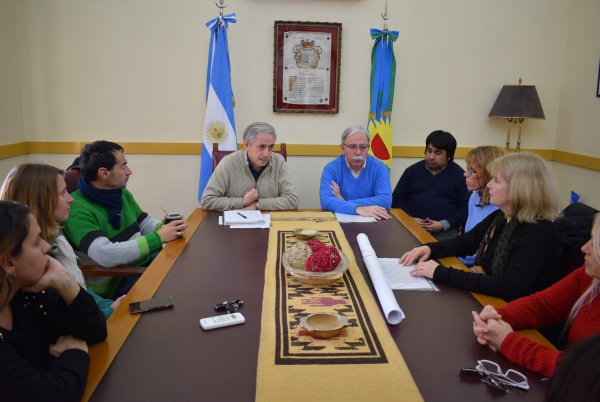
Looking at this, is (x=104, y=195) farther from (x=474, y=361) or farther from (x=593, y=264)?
(x=593, y=264)

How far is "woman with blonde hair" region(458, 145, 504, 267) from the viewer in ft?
7.62

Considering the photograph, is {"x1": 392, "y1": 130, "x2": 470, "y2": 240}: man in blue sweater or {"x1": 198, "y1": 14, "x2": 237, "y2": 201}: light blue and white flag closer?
{"x1": 392, "y1": 130, "x2": 470, "y2": 240}: man in blue sweater

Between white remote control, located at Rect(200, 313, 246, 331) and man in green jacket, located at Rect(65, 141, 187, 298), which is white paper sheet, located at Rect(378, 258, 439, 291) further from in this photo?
man in green jacket, located at Rect(65, 141, 187, 298)

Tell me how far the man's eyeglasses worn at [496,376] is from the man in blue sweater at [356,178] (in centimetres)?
170

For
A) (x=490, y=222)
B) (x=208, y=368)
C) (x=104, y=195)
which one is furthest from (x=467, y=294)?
(x=104, y=195)

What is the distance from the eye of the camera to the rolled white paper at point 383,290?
1.26 metres

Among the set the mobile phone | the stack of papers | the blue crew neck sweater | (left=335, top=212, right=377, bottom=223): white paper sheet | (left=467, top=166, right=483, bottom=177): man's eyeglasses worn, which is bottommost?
the mobile phone

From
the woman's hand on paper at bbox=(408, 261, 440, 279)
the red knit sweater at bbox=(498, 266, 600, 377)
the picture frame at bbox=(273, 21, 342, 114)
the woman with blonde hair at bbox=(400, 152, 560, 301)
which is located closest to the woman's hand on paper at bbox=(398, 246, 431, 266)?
the woman with blonde hair at bbox=(400, 152, 560, 301)

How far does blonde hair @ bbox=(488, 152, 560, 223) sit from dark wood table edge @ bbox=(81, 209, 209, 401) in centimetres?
127

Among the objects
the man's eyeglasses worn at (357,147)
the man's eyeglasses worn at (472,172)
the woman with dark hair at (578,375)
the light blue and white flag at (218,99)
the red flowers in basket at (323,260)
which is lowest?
the red flowers in basket at (323,260)

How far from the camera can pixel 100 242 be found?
75.4 inches

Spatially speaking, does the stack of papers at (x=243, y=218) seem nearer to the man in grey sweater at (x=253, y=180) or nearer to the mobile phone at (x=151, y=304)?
the man in grey sweater at (x=253, y=180)

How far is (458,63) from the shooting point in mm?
4012

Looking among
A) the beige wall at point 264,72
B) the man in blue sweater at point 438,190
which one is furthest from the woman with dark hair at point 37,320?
the beige wall at point 264,72
